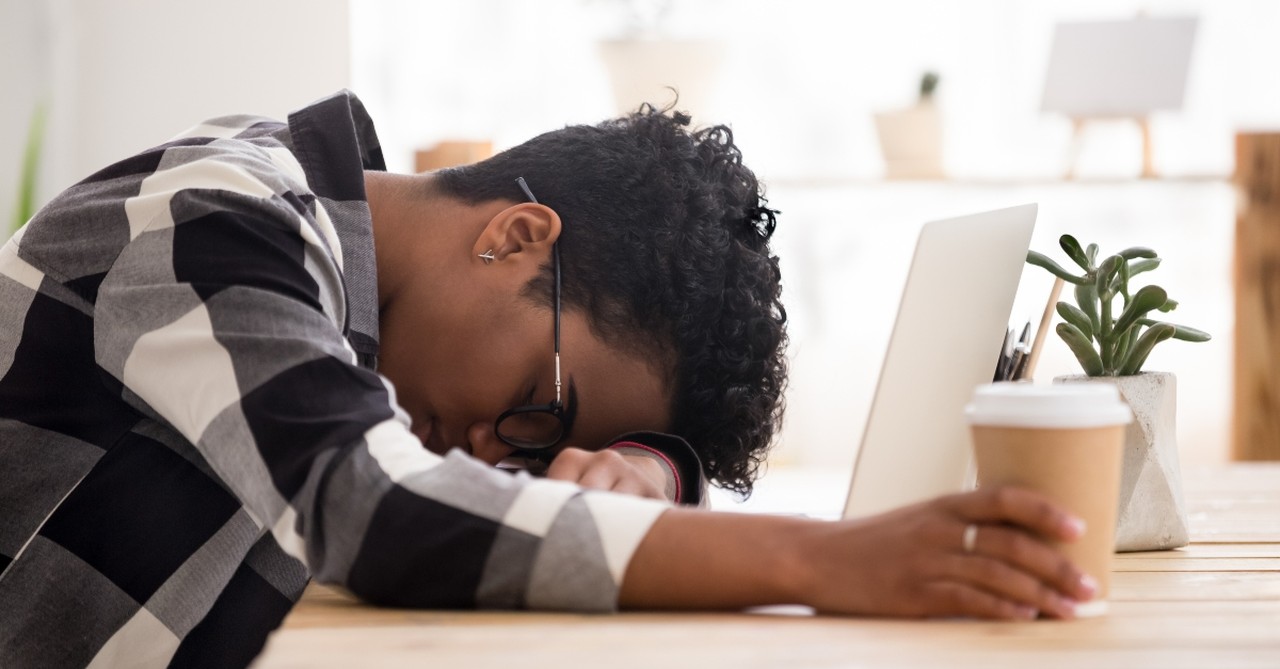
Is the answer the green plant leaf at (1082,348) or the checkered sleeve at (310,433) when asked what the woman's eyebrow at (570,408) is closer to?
the checkered sleeve at (310,433)

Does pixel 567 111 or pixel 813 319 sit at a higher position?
pixel 567 111

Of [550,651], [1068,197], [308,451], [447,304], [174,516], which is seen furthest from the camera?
[1068,197]

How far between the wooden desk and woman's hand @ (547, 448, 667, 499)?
237mm

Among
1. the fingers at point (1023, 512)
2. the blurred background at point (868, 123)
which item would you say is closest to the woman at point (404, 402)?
the fingers at point (1023, 512)

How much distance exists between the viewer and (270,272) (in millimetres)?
773

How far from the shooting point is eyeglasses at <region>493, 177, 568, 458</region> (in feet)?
3.52

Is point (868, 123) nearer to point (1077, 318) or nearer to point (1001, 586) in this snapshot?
point (1077, 318)

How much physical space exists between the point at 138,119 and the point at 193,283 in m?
2.38

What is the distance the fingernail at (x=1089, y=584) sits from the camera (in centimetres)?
63

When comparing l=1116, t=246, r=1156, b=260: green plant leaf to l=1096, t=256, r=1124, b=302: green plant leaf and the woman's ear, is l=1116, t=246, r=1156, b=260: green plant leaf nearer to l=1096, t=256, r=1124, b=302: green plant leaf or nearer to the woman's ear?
l=1096, t=256, r=1124, b=302: green plant leaf

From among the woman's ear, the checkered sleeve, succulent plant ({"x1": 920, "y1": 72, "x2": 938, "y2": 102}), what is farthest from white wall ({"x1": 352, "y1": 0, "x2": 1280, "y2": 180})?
the checkered sleeve

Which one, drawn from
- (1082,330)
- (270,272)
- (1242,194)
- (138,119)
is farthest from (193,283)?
(1242,194)

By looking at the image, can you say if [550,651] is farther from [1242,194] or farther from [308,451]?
[1242,194]

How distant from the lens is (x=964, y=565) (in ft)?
2.02
